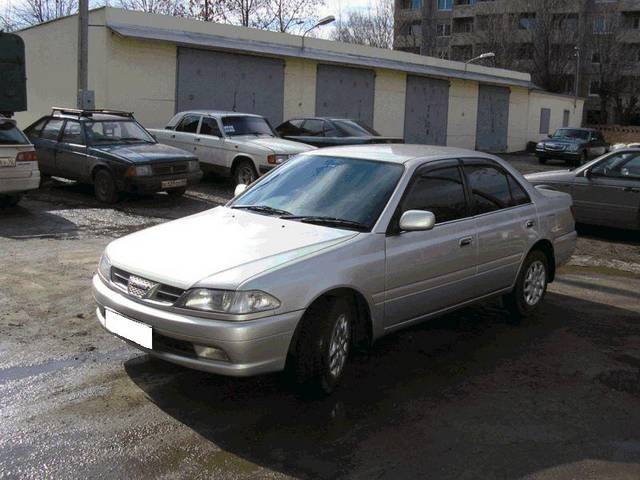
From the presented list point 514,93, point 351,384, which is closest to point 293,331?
point 351,384

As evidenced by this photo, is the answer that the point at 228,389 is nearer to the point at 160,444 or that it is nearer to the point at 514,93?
the point at 160,444

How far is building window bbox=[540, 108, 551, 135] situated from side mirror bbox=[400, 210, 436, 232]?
119 feet

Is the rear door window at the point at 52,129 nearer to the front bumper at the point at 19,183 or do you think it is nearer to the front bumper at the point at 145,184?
the front bumper at the point at 145,184

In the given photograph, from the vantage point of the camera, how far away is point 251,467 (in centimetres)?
356

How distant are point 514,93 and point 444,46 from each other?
35.5m

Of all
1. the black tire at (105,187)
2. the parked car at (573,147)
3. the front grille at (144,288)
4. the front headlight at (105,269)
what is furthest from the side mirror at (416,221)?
the parked car at (573,147)

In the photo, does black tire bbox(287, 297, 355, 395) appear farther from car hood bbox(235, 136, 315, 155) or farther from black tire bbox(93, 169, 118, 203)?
car hood bbox(235, 136, 315, 155)

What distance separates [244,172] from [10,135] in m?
4.58

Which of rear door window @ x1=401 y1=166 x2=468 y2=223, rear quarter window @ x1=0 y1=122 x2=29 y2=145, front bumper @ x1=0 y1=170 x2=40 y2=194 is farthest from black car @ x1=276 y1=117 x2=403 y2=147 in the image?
rear door window @ x1=401 y1=166 x2=468 y2=223

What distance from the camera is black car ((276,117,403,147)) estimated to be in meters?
16.7

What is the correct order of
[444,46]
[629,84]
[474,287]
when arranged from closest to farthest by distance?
[474,287], [629,84], [444,46]

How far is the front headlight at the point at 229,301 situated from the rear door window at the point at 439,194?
1.43 meters

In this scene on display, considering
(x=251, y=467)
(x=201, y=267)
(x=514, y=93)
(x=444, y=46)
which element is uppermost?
(x=444, y=46)

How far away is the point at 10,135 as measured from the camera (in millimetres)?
10734
